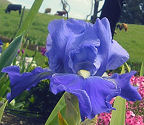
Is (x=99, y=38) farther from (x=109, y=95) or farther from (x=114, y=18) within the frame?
(x=114, y=18)

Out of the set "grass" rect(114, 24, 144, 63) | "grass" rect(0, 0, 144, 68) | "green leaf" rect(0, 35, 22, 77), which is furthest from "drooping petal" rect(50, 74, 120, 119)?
"grass" rect(0, 0, 144, 68)

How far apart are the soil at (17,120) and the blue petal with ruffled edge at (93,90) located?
275 centimetres

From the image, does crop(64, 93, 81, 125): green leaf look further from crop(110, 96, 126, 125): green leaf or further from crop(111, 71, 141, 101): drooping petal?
crop(110, 96, 126, 125): green leaf

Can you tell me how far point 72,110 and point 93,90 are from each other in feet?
0.27

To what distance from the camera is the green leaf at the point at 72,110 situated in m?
0.85

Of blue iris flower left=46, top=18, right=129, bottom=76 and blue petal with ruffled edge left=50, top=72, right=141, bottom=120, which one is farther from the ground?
blue iris flower left=46, top=18, right=129, bottom=76

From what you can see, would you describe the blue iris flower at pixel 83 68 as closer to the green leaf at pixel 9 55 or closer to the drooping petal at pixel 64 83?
the drooping petal at pixel 64 83

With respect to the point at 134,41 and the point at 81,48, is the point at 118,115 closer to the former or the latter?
the point at 81,48

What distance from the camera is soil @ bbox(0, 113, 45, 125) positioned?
139 inches

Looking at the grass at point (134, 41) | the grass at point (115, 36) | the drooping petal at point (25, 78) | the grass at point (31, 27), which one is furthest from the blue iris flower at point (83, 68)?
the grass at point (31, 27)

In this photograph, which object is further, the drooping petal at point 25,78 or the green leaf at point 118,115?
the green leaf at point 118,115

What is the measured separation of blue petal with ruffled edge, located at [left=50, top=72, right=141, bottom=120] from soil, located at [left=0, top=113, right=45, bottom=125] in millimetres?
2750

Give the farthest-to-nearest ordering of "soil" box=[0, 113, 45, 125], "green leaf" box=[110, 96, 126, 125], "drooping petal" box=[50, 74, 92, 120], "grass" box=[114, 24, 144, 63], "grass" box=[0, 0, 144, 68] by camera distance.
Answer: "grass" box=[0, 0, 144, 68]
"grass" box=[114, 24, 144, 63]
"soil" box=[0, 113, 45, 125]
"green leaf" box=[110, 96, 126, 125]
"drooping petal" box=[50, 74, 92, 120]

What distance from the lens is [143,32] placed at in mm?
21391
